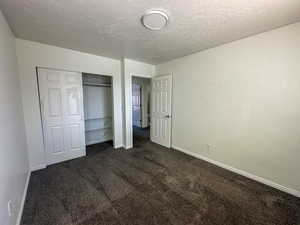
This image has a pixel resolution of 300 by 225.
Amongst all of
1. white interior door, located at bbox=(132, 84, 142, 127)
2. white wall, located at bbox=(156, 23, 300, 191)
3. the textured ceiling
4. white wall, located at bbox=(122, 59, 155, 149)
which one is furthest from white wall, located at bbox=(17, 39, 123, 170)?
white interior door, located at bbox=(132, 84, 142, 127)

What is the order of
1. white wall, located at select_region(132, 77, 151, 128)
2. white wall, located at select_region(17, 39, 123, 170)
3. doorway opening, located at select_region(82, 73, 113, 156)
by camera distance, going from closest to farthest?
white wall, located at select_region(17, 39, 123, 170), doorway opening, located at select_region(82, 73, 113, 156), white wall, located at select_region(132, 77, 151, 128)

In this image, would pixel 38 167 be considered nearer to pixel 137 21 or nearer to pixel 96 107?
pixel 96 107

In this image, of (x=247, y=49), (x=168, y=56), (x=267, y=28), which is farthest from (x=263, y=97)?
(x=168, y=56)

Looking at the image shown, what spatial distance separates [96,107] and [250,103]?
383cm

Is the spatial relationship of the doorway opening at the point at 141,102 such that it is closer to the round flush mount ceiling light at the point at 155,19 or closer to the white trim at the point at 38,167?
the white trim at the point at 38,167

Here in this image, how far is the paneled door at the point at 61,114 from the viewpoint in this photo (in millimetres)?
2688

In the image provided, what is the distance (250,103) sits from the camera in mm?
2311

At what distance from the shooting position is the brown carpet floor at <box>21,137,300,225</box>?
1.59 m

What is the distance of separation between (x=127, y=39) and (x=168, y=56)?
129 cm

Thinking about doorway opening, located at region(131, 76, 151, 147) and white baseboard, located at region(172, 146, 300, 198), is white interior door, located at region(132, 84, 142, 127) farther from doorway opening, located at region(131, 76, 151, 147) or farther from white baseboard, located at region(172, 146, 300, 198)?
white baseboard, located at region(172, 146, 300, 198)

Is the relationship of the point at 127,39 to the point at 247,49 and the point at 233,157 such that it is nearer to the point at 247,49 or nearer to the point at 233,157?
the point at 247,49

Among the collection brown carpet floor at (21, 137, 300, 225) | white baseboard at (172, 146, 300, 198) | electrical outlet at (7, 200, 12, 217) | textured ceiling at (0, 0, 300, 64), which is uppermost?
textured ceiling at (0, 0, 300, 64)

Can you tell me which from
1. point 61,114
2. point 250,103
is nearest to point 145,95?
point 61,114

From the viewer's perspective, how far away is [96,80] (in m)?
4.09
